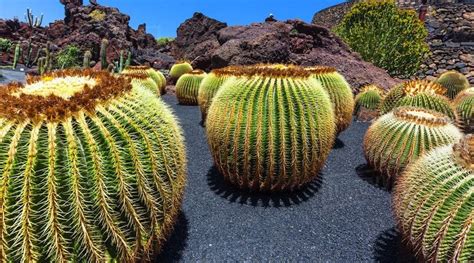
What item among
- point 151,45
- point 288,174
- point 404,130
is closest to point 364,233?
point 288,174

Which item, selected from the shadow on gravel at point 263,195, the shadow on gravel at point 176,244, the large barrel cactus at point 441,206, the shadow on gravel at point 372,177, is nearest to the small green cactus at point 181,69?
the shadow on gravel at point 372,177

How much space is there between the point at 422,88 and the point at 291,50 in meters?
5.54

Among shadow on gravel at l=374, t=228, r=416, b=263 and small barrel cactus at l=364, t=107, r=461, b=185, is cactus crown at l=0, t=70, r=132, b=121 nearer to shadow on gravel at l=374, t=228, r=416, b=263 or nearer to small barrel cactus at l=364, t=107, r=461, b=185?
shadow on gravel at l=374, t=228, r=416, b=263

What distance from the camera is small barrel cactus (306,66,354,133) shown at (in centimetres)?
475

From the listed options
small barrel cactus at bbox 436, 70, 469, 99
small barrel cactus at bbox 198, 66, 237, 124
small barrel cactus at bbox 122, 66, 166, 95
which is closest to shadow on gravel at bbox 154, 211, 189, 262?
small barrel cactus at bbox 198, 66, 237, 124

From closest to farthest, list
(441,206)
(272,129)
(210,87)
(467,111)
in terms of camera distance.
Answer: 1. (441,206)
2. (272,129)
3. (210,87)
4. (467,111)

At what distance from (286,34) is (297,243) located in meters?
8.71

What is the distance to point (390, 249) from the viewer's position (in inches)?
109

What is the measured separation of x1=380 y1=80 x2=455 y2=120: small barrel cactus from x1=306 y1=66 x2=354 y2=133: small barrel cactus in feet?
2.82

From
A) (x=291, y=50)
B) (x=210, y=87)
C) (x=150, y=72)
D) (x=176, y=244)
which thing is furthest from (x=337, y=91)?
(x=150, y=72)

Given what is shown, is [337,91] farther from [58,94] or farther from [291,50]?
[291,50]

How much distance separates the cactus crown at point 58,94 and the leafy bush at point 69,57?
52.6 ft

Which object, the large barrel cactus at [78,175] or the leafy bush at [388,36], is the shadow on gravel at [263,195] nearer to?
the large barrel cactus at [78,175]

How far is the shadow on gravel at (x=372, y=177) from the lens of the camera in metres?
3.96
